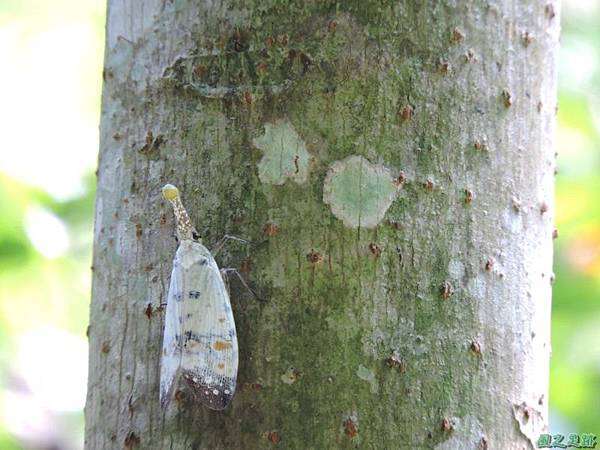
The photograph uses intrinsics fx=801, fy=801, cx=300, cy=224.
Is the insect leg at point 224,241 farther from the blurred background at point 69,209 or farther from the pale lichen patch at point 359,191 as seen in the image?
the blurred background at point 69,209

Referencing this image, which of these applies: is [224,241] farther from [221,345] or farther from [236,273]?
[221,345]

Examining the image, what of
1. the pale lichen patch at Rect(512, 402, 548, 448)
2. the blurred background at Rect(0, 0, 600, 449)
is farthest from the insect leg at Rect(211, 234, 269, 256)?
the blurred background at Rect(0, 0, 600, 449)

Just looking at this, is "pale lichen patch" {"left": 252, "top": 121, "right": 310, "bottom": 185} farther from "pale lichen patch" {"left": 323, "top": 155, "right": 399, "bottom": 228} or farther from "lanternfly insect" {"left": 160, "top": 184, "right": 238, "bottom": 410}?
"lanternfly insect" {"left": 160, "top": 184, "right": 238, "bottom": 410}

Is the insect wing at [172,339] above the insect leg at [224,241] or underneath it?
underneath

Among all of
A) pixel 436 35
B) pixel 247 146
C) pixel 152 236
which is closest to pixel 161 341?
pixel 152 236

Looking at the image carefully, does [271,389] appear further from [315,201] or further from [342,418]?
[315,201]

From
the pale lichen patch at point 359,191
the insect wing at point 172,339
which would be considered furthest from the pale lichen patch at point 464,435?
the insect wing at point 172,339

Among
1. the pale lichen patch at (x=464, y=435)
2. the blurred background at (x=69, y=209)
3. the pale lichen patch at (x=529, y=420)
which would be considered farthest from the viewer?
the blurred background at (x=69, y=209)
